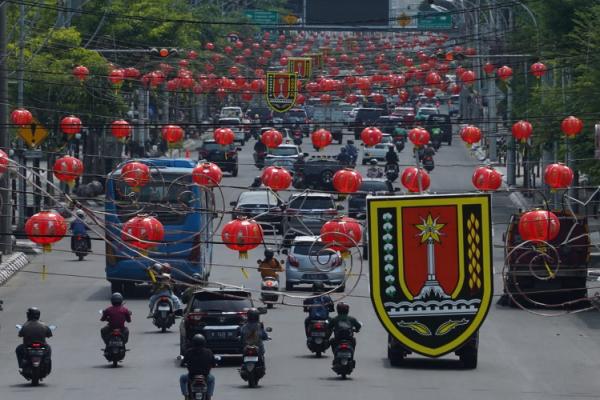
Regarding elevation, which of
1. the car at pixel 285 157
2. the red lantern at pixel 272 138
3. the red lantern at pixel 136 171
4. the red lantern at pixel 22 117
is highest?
the red lantern at pixel 22 117

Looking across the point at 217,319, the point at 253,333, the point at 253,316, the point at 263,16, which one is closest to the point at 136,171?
the point at 217,319

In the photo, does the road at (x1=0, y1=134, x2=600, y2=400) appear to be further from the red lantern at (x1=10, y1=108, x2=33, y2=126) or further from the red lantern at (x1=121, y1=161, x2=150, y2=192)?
the red lantern at (x1=10, y1=108, x2=33, y2=126)

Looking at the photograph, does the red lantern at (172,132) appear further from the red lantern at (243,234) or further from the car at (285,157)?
the red lantern at (243,234)

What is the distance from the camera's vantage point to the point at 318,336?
28.7 meters

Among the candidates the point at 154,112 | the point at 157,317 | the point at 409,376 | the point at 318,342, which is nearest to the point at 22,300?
the point at 157,317

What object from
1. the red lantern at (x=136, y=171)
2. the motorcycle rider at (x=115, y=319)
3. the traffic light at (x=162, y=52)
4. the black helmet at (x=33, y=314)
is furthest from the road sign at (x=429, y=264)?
the traffic light at (x=162, y=52)

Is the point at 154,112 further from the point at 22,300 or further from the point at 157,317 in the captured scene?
the point at 157,317

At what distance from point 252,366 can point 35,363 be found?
3.36m

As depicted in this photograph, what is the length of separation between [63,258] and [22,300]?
997 cm

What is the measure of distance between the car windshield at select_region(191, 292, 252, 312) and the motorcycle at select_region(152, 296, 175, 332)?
3.90 metres

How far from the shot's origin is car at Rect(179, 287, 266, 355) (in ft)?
89.9

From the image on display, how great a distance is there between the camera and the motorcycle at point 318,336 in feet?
93.9

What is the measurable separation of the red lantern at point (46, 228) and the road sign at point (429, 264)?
8.35 meters

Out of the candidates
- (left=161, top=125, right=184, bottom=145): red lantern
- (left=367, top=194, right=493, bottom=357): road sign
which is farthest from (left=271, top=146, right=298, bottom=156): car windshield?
(left=367, top=194, right=493, bottom=357): road sign
